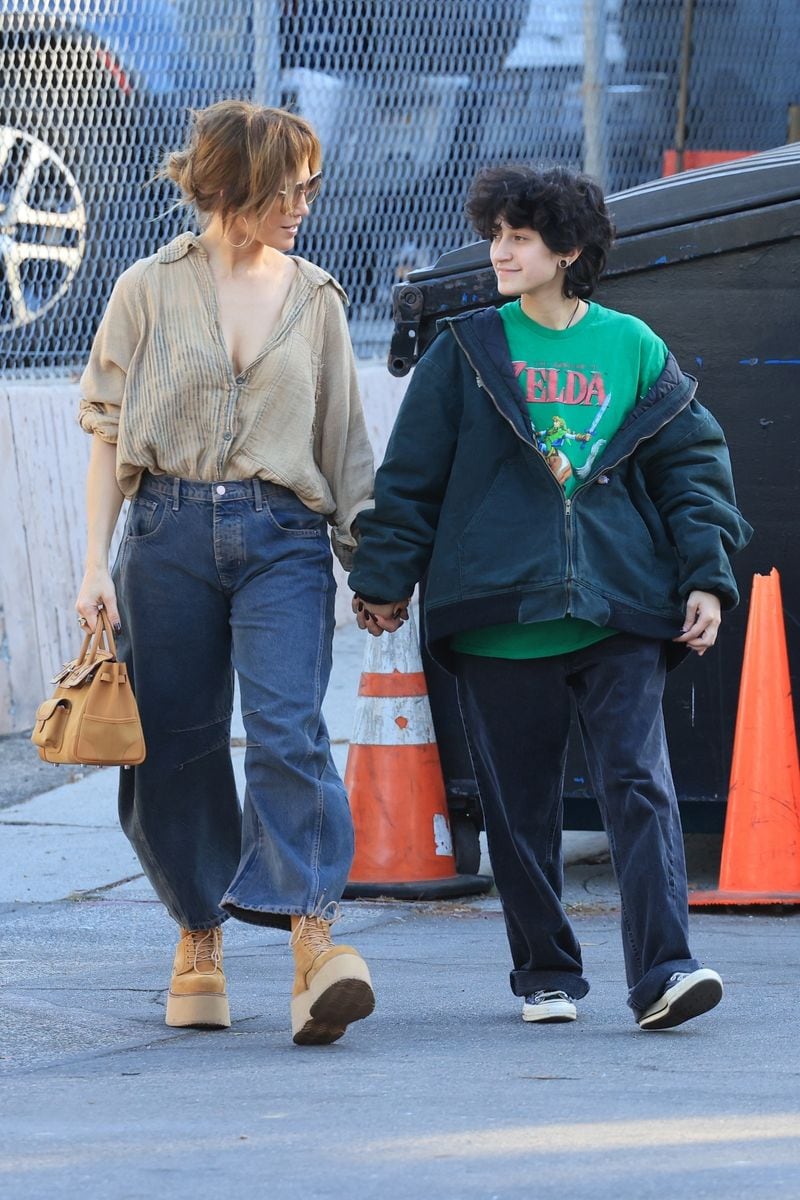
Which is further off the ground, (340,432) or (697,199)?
(697,199)

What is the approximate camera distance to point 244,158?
361 cm

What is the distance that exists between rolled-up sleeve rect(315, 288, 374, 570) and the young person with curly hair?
0.20 feet

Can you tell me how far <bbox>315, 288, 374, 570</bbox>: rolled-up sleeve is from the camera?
3.76 meters

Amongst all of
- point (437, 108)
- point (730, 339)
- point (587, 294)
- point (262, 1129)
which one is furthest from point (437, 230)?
point (262, 1129)

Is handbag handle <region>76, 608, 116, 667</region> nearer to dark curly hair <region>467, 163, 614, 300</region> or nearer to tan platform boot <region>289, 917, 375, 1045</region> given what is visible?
tan platform boot <region>289, 917, 375, 1045</region>

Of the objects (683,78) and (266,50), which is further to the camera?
(683,78)

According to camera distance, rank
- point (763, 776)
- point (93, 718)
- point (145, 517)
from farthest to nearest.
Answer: point (763, 776), point (145, 517), point (93, 718)

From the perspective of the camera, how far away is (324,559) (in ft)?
12.2

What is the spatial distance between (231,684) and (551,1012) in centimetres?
86

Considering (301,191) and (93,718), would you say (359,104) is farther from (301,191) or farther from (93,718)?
(93,718)

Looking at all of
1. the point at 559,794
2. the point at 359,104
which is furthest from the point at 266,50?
the point at 559,794

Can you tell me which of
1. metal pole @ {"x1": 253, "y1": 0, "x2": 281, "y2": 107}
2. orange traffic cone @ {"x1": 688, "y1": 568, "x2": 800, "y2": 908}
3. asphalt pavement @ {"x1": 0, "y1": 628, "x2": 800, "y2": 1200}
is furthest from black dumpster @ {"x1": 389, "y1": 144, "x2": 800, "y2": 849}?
metal pole @ {"x1": 253, "y1": 0, "x2": 281, "y2": 107}

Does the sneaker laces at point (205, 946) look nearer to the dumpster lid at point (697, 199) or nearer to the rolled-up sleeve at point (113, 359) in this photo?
the rolled-up sleeve at point (113, 359)

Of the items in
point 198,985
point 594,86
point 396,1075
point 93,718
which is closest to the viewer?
point 396,1075
